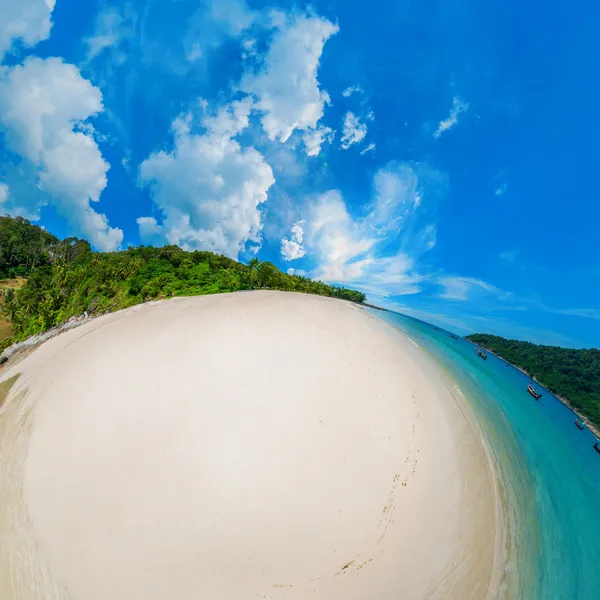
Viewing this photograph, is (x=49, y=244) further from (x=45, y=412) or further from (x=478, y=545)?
(x=478, y=545)

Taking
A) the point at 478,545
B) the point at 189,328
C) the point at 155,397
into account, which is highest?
the point at 189,328

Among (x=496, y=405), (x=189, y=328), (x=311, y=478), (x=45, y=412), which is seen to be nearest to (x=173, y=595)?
(x=311, y=478)

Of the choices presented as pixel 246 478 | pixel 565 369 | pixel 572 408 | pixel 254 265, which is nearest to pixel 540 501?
pixel 246 478

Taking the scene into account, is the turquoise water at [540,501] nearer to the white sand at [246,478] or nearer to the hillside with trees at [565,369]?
the white sand at [246,478]

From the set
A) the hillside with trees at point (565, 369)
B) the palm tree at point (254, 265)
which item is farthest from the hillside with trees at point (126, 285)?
the hillside with trees at point (565, 369)

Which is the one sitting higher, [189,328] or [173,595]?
[189,328]

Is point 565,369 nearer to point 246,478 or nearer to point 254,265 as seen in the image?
point 254,265
